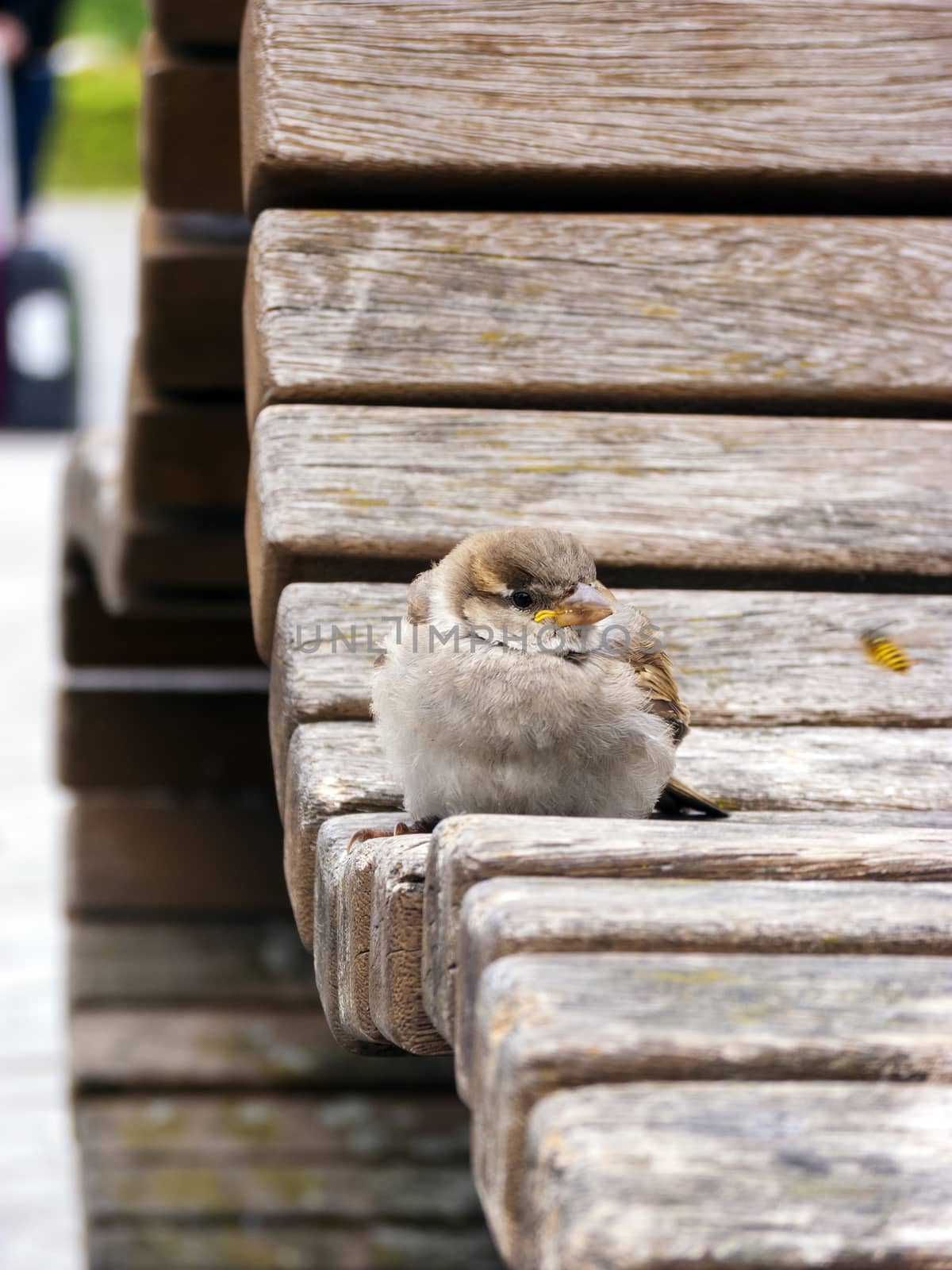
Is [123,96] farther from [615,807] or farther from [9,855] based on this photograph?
[615,807]

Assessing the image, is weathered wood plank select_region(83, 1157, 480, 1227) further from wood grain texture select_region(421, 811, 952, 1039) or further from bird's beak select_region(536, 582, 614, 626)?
wood grain texture select_region(421, 811, 952, 1039)

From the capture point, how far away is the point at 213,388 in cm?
316

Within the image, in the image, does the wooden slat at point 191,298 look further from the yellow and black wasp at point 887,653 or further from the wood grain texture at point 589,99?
the yellow and black wasp at point 887,653

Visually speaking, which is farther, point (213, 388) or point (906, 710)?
point (213, 388)

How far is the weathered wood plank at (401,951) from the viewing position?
1419 mm

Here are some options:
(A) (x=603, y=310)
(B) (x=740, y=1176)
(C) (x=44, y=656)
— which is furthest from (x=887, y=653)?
(C) (x=44, y=656)

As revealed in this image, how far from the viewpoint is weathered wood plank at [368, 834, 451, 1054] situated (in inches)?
55.9

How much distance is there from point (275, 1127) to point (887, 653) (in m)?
2.68

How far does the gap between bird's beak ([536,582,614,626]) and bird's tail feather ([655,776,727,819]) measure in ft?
0.66

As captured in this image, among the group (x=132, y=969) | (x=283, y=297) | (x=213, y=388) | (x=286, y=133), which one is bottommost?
(x=132, y=969)

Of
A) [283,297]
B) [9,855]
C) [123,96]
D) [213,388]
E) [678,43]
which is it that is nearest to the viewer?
[283,297]

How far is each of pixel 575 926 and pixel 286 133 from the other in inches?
54.8

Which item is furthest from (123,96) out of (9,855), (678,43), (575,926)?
(575,926)

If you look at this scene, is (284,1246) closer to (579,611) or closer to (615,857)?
(579,611)
